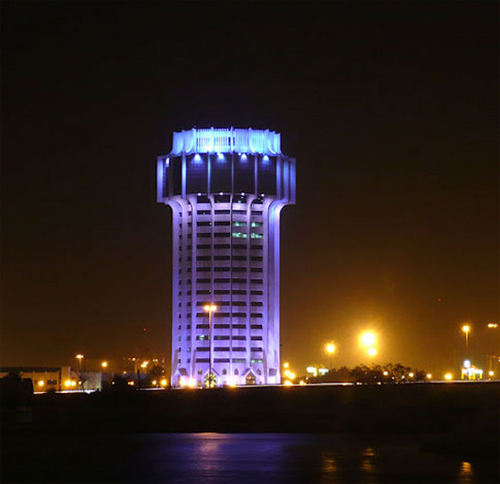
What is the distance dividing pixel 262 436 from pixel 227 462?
24149 millimetres

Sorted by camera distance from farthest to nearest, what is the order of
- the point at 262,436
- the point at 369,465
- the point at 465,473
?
the point at 262,436 < the point at 369,465 < the point at 465,473

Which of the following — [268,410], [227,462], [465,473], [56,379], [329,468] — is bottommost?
[465,473]

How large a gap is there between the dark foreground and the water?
0.06 m

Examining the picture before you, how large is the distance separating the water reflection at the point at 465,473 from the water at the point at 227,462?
0.04 meters

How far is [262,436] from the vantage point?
72.4m

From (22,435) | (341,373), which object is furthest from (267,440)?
(341,373)

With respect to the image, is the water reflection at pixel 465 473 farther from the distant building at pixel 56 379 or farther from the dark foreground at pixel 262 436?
the distant building at pixel 56 379

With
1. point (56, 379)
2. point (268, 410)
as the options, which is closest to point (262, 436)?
point (268, 410)

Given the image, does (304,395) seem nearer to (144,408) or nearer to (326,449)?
(144,408)

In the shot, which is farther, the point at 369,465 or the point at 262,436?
the point at 262,436

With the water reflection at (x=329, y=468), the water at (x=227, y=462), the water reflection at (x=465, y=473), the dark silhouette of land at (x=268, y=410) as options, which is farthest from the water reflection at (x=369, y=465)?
the dark silhouette of land at (x=268, y=410)

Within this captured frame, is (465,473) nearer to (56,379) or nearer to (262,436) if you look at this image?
(262,436)

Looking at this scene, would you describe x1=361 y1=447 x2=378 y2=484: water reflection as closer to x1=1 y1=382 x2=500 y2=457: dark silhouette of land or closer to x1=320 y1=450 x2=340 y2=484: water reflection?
x1=320 y1=450 x2=340 y2=484: water reflection

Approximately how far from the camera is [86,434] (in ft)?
238
